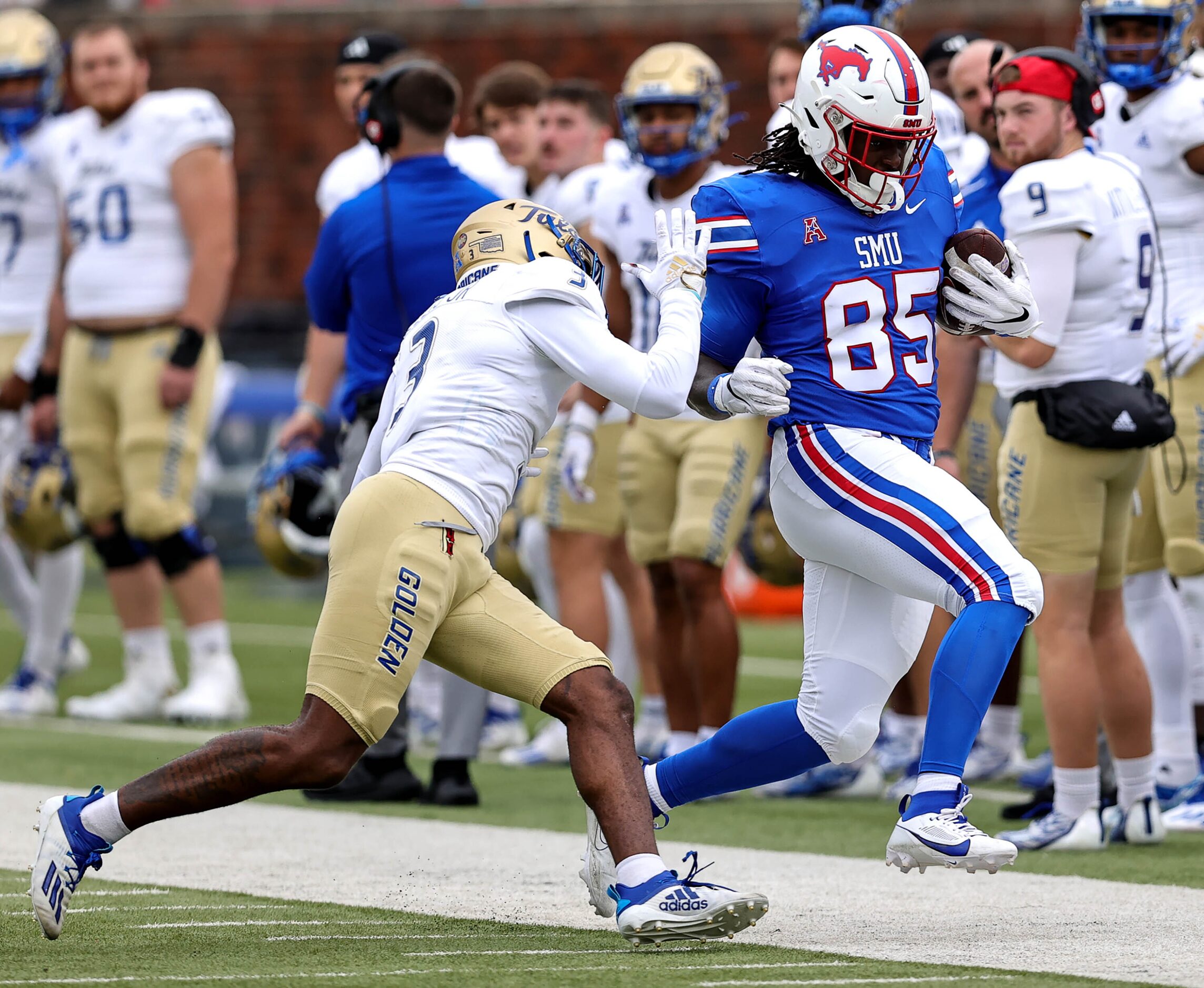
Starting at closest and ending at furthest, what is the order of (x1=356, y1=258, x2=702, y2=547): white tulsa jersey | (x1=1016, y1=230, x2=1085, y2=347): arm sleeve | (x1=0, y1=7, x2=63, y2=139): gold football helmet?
1. (x1=356, y1=258, x2=702, y2=547): white tulsa jersey
2. (x1=1016, y1=230, x2=1085, y2=347): arm sleeve
3. (x1=0, y1=7, x2=63, y2=139): gold football helmet

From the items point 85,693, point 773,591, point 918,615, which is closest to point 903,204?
point 918,615

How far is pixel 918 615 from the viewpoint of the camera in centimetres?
495

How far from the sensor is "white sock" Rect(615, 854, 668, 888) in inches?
174

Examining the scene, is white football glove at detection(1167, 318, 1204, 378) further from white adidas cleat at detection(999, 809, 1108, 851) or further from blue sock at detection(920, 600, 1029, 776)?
blue sock at detection(920, 600, 1029, 776)

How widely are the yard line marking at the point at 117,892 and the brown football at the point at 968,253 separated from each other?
2.35 m

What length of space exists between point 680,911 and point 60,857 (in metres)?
1.29

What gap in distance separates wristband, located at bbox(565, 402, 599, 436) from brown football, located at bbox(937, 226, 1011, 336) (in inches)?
97.4

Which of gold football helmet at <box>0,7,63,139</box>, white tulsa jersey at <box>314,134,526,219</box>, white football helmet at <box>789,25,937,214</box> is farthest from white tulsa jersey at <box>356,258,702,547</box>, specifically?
gold football helmet at <box>0,7,63,139</box>

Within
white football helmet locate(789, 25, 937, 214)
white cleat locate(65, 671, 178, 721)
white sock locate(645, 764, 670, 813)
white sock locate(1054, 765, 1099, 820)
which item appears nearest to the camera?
white football helmet locate(789, 25, 937, 214)

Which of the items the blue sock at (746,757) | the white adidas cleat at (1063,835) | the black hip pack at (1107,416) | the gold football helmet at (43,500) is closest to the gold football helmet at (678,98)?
the black hip pack at (1107,416)

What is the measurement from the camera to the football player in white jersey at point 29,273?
9.72 meters

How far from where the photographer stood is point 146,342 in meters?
9.06

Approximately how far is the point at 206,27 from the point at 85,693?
937 centimetres

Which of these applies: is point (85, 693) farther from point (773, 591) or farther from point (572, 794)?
point (773, 591)
